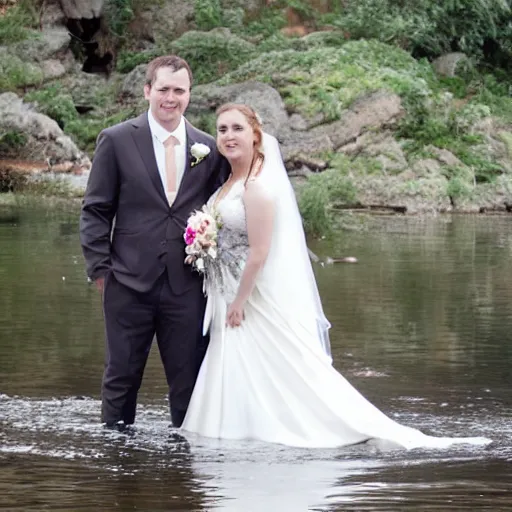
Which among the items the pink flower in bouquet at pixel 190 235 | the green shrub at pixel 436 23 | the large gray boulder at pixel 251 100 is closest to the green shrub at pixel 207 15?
the green shrub at pixel 436 23

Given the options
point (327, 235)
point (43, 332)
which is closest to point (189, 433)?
point (43, 332)

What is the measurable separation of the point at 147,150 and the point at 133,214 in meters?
0.34

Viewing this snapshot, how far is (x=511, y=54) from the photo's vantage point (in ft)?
104

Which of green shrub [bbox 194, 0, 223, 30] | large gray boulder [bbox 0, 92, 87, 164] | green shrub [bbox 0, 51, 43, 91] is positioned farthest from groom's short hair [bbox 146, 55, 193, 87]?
green shrub [bbox 194, 0, 223, 30]

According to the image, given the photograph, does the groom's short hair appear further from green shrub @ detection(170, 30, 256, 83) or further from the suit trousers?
green shrub @ detection(170, 30, 256, 83)

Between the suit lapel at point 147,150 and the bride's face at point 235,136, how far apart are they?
35 centimetres

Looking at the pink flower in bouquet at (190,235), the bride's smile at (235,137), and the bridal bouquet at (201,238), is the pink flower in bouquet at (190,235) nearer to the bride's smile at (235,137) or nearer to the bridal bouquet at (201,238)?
the bridal bouquet at (201,238)

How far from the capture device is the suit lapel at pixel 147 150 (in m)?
7.17

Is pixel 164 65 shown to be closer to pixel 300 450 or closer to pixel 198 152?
pixel 198 152

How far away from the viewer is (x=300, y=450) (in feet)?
22.9

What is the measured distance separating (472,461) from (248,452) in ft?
3.68

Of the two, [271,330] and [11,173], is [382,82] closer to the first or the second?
[11,173]

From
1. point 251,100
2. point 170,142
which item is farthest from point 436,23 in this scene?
point 170,142

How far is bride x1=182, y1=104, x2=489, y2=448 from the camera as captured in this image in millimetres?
7133
